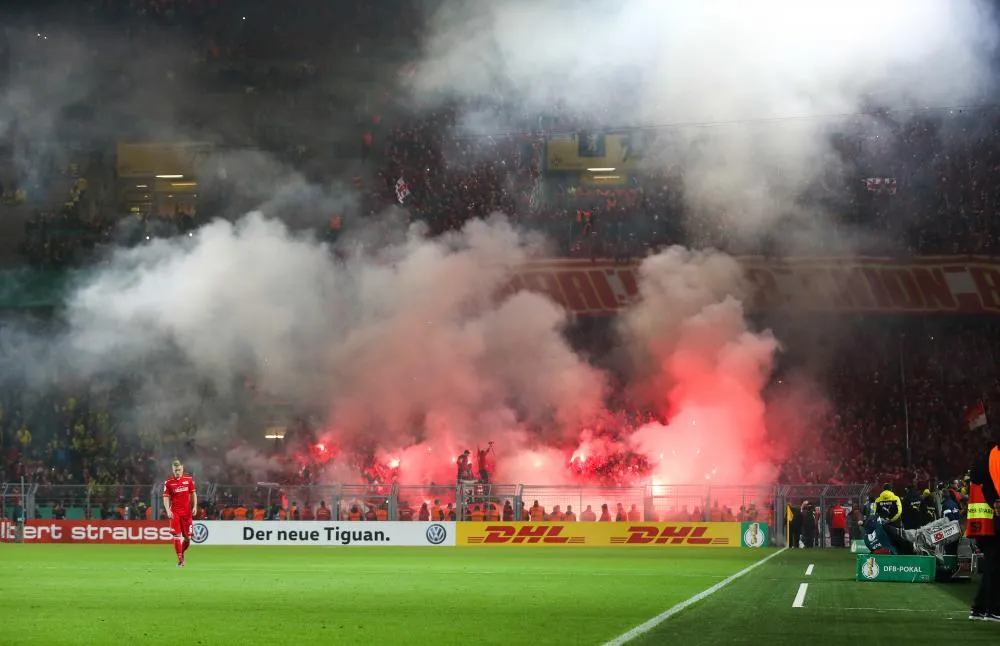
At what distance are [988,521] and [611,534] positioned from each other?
72.7 feet

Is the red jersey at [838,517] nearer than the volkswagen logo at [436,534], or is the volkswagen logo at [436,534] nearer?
the red jersey at [838,517]

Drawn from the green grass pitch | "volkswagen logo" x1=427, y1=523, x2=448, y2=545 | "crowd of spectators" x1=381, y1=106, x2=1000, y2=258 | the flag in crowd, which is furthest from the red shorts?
the flag in crowd

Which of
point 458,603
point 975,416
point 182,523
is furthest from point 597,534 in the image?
point 458,603

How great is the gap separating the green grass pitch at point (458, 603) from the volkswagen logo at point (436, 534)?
8.55 meters

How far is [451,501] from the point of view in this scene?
34344 mm

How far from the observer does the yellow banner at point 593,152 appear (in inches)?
1642

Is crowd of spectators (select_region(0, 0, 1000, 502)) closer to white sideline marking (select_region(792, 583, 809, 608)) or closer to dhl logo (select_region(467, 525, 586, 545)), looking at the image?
dhl logo (select_region(467, 525, 586, 545))

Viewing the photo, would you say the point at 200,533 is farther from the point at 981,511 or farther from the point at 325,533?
the point at 981,511

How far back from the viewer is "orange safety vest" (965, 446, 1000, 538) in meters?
11.5

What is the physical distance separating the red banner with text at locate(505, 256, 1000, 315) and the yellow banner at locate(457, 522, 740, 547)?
9243 millimetres

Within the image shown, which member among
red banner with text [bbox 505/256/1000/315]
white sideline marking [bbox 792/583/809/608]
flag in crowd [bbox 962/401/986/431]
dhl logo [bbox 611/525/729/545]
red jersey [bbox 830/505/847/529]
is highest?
red banner with text [bbox 505/256/1000/315]

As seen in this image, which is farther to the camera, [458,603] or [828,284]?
[828,284]

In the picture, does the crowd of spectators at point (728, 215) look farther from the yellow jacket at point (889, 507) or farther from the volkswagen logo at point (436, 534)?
the yellow jacket at point (889, 507)

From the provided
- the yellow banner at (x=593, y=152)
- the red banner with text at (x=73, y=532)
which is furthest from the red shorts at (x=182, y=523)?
the yellow banner at (x=593, y=152)
